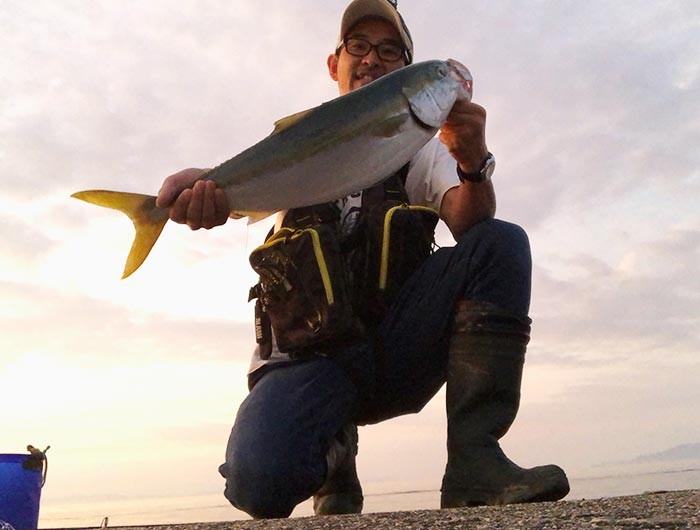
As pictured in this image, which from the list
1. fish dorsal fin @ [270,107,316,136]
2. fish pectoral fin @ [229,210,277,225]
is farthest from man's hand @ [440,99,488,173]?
fish pectoral fin @ [229,210,277,225]

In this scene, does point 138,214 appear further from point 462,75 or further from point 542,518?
point 542,518

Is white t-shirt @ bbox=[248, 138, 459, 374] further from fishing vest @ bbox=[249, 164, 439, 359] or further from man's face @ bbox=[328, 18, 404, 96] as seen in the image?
man's face @ bbox=[328, 18, 404, 96]

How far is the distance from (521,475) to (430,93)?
1.77 m

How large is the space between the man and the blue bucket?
1.85m

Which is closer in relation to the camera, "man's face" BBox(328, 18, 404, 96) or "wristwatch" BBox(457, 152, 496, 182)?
"wristwatch" BBox(457, 152, 496, 182)

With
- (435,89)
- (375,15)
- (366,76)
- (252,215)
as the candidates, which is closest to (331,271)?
(252,215)

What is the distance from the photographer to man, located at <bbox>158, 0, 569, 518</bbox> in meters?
3.01

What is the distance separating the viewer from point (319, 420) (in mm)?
3135

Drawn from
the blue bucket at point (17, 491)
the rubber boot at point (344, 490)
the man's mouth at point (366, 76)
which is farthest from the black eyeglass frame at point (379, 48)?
the blue bucket at point (17, 491)

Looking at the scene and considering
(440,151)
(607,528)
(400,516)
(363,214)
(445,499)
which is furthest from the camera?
(440,151)

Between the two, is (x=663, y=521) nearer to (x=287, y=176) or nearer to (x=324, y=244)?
(x=324, y=244)

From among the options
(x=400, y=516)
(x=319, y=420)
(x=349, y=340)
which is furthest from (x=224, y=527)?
(x=349, y=340)

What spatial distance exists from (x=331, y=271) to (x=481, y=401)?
91 cm

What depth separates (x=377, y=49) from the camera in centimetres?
→ 412
